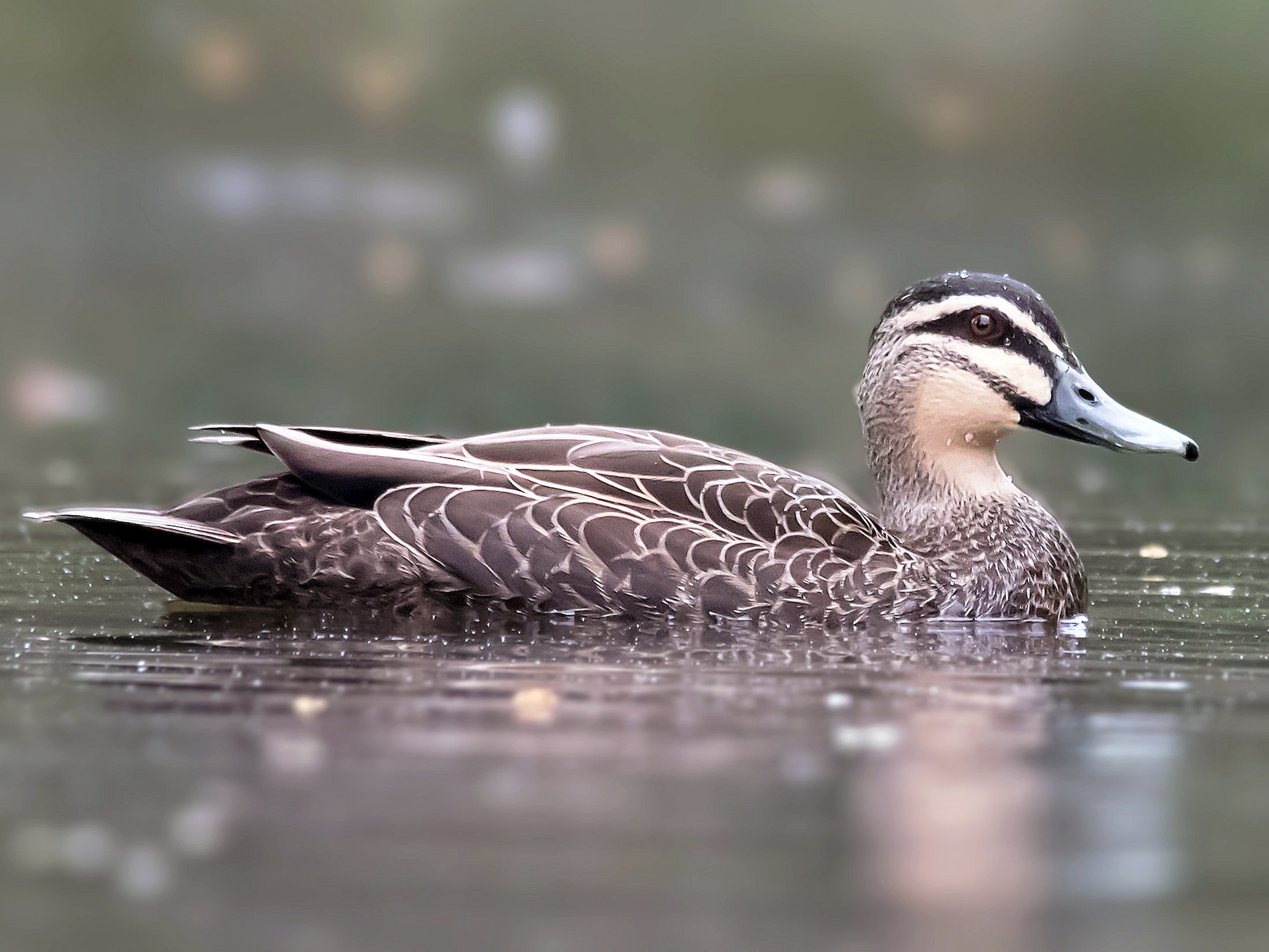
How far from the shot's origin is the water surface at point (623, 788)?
362cm

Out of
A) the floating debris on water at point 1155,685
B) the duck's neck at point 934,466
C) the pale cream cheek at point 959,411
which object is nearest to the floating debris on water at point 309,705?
the floating debris on water at point 1155,685

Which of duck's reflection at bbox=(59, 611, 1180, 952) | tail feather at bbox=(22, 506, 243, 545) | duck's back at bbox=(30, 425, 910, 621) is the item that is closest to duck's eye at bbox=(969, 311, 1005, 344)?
duck's back at bbox=(30, 425, 910, 621)

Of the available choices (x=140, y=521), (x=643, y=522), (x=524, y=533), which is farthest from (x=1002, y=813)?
(x=140, y=521)

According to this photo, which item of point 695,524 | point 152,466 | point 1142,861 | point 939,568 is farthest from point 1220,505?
point 1142,861

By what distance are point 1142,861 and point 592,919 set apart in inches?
50.5

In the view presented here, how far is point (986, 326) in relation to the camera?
780 cm

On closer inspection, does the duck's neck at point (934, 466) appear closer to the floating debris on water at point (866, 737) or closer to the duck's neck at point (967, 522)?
the duck's neck at point (967, 522)

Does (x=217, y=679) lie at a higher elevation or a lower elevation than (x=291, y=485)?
lower

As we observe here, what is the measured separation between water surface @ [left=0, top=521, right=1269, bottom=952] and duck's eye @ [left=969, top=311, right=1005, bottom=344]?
1366mm

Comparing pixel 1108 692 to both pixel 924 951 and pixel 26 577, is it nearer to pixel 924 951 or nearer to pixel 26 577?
pixel 924 951

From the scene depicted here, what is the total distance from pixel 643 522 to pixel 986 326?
1787 mm

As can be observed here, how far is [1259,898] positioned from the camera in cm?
383

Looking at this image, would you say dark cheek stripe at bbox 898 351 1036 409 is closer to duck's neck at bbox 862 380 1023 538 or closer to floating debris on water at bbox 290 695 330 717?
duck's neck at bbox 862 380 1023 538

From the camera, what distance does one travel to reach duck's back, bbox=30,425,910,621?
23.6 ft
